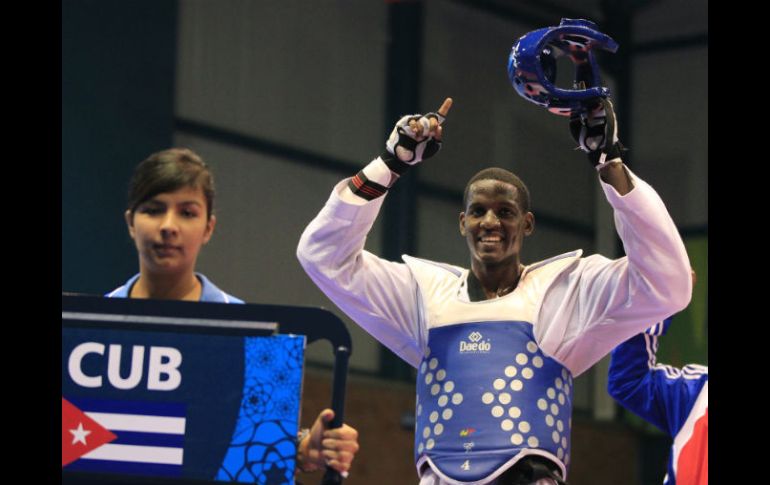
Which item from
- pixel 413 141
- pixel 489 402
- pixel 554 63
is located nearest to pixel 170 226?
pixel 413 141

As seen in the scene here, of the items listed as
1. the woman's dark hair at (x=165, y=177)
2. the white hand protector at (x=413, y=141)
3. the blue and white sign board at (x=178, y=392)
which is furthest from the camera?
the woman's dark hair at (x=165, y=177)

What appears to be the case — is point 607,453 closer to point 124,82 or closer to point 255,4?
point 255,4

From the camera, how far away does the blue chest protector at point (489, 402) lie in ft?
9.20

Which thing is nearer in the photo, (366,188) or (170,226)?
(366,188)

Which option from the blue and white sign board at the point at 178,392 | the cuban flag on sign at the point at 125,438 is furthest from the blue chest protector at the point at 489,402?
the cuban flag on sign at the point at 125,438

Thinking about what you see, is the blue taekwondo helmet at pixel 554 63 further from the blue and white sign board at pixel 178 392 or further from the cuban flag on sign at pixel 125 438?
the cuban flag on sign at pixel 125 438

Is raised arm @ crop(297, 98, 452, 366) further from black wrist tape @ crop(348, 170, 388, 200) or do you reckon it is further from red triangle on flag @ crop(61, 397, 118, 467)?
red triangle on flag @ crop(61, 397, 118, 467)

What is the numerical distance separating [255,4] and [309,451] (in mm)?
6343

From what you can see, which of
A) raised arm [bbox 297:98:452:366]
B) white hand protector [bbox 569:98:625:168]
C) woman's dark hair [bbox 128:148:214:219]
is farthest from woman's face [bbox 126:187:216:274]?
white hand protector [bbox 569:98:625:168]

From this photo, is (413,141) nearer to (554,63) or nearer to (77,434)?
(554,63)

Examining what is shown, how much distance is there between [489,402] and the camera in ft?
9.32

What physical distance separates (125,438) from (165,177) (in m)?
0.99

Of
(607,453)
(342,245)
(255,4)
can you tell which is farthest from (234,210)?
(342,245)
